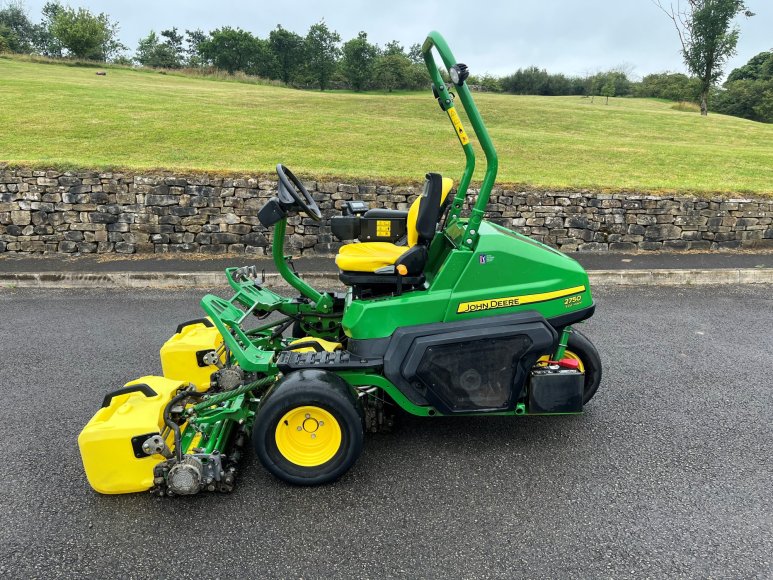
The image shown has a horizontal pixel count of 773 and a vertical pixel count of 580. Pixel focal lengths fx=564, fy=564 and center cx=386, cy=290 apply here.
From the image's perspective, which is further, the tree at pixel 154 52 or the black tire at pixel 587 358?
the tree at pixel 154 52

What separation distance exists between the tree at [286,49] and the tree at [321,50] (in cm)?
94

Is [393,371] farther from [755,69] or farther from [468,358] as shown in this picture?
[755,69]

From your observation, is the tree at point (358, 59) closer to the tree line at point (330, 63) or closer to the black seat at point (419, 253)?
the tree line at point (330, 63)

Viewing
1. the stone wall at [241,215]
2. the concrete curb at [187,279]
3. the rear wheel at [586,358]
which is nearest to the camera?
the rear wheel at [586,358]

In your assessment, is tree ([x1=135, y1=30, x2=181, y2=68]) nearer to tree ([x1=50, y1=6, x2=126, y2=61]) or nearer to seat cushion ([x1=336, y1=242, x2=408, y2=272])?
tree ([x1=50, y1=6, x2=126, y2=61])

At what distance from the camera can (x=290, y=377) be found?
125 inches

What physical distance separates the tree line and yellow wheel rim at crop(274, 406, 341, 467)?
99.1ft

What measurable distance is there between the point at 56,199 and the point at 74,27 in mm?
41507

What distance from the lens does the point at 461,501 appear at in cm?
302

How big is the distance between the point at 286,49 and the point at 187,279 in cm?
5743

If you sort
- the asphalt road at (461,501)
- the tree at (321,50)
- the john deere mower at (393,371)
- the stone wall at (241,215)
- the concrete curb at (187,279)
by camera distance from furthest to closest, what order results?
the tree at (321,50)
the stone wall at (241,215)
the concrete curb at (187,279)
the john deere mower at (393,371)
the asphalt road at (461,501)

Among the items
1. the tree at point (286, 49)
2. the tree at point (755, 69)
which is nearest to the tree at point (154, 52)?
the tree at point (286, 49)

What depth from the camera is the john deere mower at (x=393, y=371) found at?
300cm

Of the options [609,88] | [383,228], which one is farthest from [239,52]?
[383,228]
